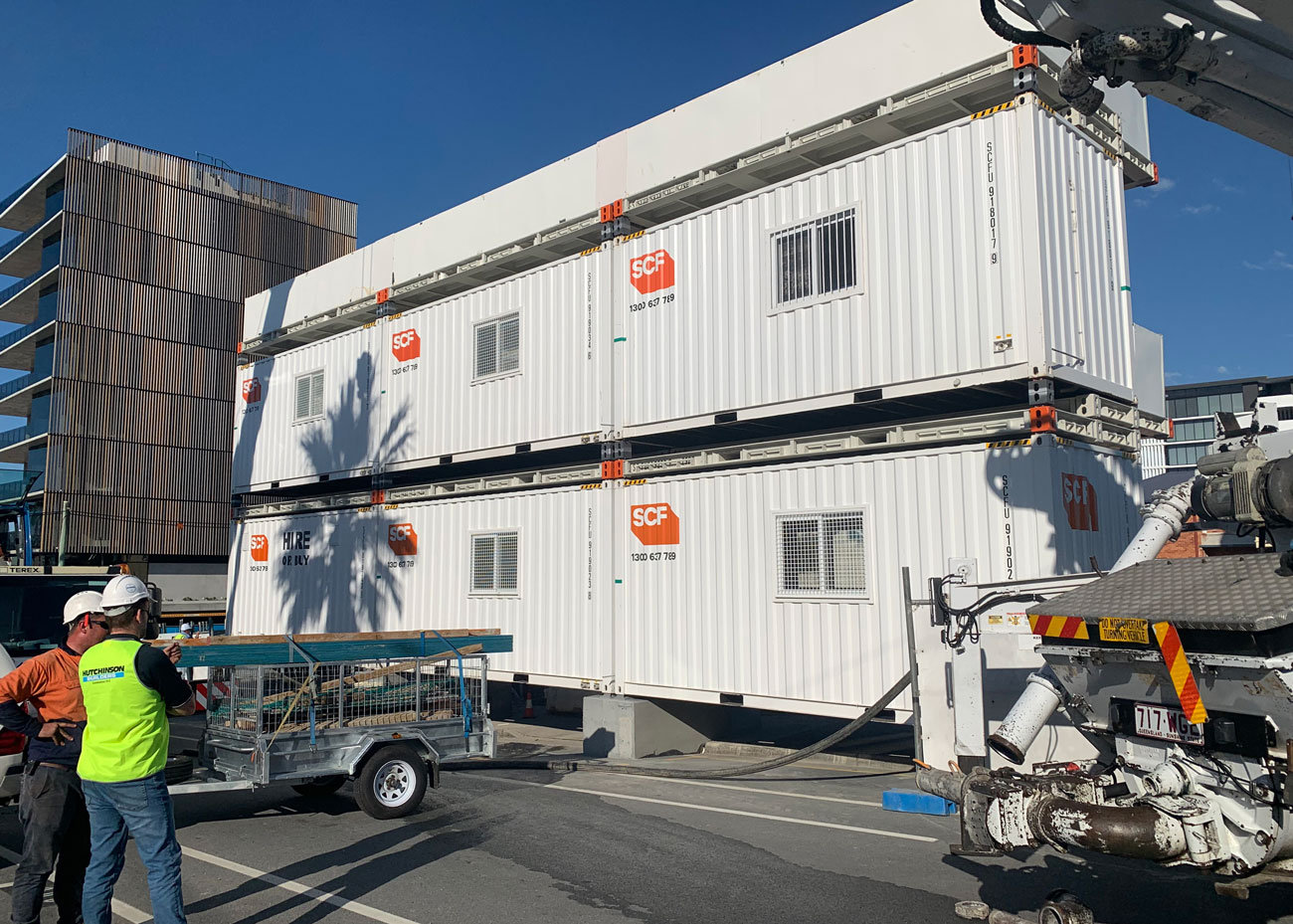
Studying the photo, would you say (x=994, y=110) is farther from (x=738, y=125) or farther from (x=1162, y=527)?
(x=1162, y=527)

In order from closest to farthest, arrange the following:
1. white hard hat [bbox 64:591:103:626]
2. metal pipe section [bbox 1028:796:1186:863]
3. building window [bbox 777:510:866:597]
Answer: metal pipe section [bbox 1028:796:1186:863], white hard hat [bbox 64:591:103:626], building window [bbox 777:510:866:597]

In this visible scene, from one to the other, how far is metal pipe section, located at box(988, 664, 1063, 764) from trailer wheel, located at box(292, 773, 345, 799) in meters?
6.25

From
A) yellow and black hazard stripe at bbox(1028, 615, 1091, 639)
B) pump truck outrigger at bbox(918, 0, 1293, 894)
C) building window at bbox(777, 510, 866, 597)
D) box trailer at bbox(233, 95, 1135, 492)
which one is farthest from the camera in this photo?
building window at bbox(777, 510, 866, 597)

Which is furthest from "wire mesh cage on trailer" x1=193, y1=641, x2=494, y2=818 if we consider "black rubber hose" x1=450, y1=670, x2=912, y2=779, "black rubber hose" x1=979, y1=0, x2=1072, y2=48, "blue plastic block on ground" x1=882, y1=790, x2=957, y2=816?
"black rubber hose" x1=979, y1=0, x2=1072, y2=48

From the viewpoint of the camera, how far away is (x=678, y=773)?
10.6 meters

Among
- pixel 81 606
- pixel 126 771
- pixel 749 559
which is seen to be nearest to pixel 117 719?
pixel 126 771

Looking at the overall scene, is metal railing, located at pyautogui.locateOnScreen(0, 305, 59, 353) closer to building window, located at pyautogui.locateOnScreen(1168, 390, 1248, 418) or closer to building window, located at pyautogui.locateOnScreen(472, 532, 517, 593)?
building window, located at pyautogui.locateOnScreen(472, 532, 517, 593)

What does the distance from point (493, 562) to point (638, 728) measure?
3.57 metres

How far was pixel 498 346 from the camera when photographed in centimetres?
1477

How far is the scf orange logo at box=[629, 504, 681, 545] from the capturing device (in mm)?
12031

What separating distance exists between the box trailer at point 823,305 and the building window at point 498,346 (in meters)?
0.03

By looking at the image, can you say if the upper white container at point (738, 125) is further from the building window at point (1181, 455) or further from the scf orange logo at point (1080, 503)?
the building window at point (1181, 455)

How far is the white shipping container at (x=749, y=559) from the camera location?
30.7 ft

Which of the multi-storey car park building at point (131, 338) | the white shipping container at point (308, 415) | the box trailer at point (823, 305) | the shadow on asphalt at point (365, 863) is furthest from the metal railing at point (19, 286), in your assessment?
the shadow on asphalt at point (365, 863)
